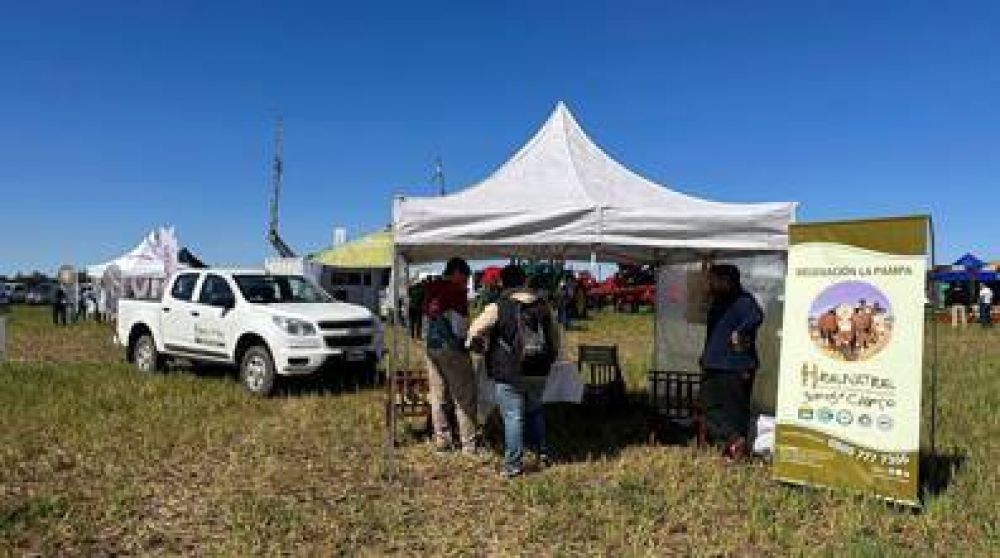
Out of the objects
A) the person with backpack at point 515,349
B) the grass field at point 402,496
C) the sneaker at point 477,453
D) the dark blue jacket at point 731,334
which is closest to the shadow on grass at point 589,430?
the grass field at point 402,496

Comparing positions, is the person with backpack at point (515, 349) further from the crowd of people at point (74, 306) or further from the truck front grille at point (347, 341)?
the crowd of people at point (74, 306)

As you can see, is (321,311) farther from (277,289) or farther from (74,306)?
(74,306)

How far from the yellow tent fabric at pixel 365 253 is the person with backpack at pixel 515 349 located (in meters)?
14.9

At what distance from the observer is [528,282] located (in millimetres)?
8195

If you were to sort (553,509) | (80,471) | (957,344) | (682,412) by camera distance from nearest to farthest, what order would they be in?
1. (553,509)
2. (80,471)
3. (682,412)
4. (957,344)

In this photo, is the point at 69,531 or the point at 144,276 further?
the point at 144,276

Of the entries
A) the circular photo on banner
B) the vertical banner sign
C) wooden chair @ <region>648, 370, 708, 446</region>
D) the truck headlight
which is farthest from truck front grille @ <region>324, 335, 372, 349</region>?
the circular photo on banner

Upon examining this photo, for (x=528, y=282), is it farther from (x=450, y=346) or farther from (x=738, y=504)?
(x=738, y=504)

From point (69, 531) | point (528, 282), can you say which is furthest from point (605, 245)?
point (69, 531)

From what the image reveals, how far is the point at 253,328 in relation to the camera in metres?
13.2

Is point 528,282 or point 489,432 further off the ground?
point 528,282

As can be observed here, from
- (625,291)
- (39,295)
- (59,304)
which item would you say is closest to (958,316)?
(625,291)

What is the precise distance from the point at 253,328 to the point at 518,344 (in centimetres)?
662

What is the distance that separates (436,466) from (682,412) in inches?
141
